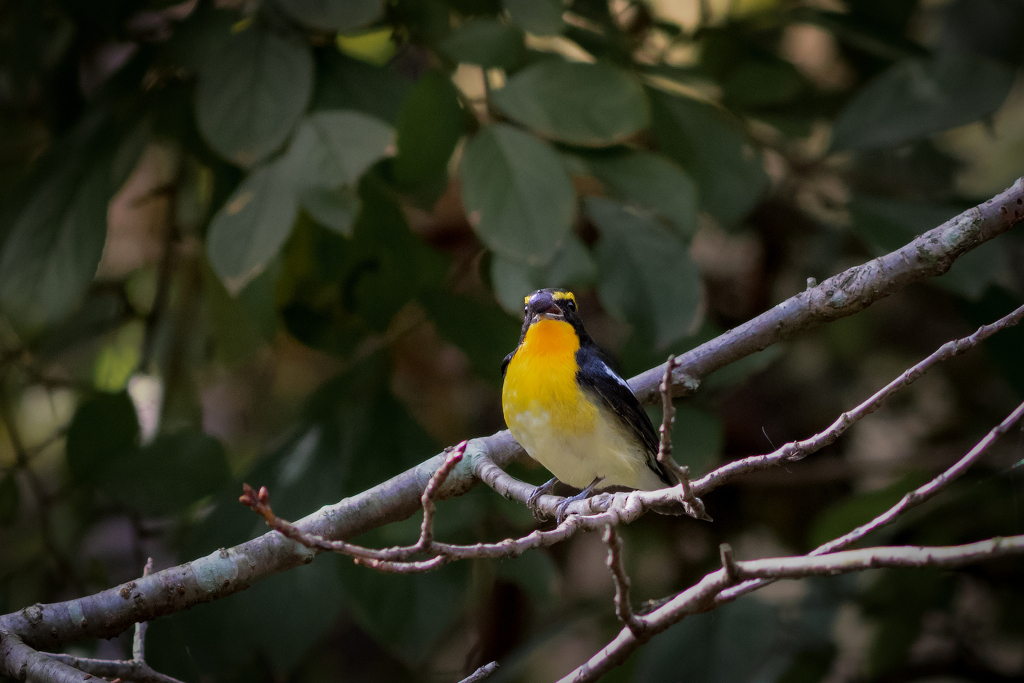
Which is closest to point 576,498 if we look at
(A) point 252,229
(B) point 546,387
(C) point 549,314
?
(B) point 546,387

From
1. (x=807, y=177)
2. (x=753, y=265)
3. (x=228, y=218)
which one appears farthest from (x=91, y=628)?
(x=753, y=265)

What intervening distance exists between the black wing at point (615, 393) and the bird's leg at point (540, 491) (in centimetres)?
23

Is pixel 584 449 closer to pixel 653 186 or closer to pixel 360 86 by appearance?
pixel 653 186

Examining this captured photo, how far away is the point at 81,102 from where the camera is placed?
9.70ft

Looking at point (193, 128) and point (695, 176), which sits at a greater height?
point (193, 128)

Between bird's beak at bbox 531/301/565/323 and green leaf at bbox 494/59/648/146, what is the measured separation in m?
0.47

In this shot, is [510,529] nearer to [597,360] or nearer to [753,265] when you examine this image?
[597,360]

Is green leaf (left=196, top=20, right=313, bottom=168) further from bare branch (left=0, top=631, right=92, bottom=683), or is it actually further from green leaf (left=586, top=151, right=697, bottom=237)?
bare branch (left=0, top=631, right=92, bottom=683)

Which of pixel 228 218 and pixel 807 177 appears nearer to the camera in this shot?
pixel 228 218

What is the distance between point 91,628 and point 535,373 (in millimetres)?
1130

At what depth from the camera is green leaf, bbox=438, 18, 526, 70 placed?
81.0 inches

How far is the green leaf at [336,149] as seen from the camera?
1885 mm

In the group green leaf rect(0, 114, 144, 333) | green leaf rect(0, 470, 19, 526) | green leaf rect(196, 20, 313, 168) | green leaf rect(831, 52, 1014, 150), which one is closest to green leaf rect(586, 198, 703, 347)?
green leaf rect(196, 20, 313, 168)

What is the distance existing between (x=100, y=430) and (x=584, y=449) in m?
1.45
